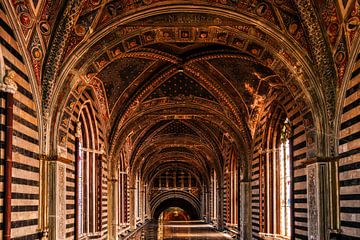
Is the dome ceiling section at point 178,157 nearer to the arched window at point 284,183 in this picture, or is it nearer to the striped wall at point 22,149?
the arched window at point 284,183

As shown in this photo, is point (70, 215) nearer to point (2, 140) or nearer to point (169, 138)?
point (2, 140)

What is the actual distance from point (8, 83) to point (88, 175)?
1092 centimetres

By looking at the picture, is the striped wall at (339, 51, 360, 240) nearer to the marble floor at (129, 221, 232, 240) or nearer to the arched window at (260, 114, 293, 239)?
the arched window at (260, 114, 293, 239)

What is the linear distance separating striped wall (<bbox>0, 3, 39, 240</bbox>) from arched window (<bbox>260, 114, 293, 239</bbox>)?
9.58 metres

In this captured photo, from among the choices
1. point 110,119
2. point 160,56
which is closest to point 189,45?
point 160,56

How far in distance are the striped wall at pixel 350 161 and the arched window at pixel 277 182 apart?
254 inches

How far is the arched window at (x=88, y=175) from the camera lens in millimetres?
20484

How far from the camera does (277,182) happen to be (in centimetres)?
2127

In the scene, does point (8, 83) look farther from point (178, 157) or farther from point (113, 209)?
point (178, 157)

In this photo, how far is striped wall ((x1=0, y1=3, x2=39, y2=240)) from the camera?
36.6ft

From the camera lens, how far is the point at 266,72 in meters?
19.1

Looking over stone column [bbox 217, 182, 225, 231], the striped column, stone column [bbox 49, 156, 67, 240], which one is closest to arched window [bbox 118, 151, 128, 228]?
stone column [bbox 217, 182, 225, 231]

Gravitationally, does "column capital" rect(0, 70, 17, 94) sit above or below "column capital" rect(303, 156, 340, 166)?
above

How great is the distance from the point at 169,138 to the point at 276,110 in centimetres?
1599
